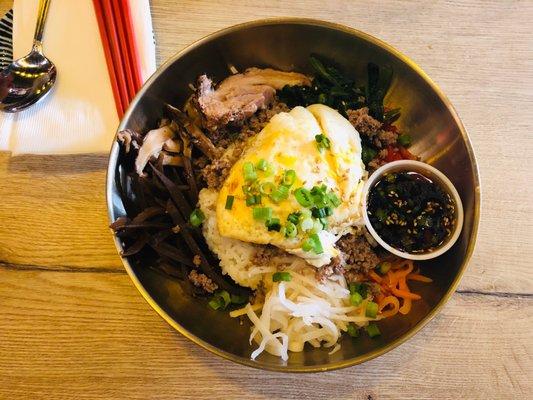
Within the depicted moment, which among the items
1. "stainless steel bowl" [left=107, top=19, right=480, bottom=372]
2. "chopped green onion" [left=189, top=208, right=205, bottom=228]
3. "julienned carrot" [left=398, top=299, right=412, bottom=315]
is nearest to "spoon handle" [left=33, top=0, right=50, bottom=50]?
"stainless steel bowl" [left=107, top=19, right=480, bottom=372]

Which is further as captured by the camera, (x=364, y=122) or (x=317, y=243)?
(x=364, y=122)

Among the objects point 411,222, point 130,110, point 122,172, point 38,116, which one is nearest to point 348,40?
point 411,222

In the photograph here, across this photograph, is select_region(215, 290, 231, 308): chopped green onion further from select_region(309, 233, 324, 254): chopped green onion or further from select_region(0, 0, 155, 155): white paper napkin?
select_region(0, 0, 155, 155): white paper napkin

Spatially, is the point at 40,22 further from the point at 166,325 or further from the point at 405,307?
the point at 405,307

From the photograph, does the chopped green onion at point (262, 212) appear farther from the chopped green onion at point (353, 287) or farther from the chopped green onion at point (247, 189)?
the chopped green onion at point (353, 287)

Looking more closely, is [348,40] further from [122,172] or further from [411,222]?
[122,172]

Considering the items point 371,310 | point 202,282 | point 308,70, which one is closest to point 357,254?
point 371,310
